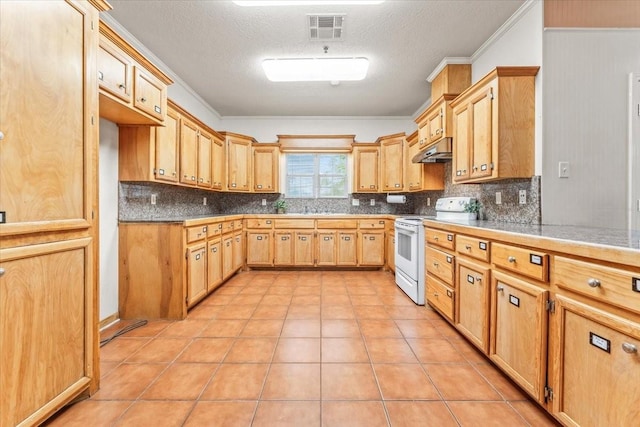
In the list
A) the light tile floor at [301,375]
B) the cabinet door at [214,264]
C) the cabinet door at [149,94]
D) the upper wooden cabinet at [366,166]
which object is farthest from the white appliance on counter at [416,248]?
the cabinet door at [149,94]

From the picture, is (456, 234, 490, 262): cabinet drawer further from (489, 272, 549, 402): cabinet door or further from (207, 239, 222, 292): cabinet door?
(207, 239, 222, 292): cabinet door

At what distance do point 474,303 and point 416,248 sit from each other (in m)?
1.16

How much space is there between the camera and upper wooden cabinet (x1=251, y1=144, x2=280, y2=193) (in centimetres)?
516

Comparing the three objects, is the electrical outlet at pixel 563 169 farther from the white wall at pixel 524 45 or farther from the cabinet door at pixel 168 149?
the cabinet door at pixel 168 149

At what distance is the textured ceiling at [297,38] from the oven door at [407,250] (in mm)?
1917

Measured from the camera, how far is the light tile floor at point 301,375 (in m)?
1.49

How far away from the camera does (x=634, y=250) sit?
1.03 meters

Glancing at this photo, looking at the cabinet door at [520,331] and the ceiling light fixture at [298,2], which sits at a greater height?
the ceiling light fixture at [298,2]

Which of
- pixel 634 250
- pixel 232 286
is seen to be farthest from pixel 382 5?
pixel 232 286

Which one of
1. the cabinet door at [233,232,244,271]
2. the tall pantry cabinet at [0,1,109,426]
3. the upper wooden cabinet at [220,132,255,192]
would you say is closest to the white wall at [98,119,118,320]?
the tall pantry cabinet at [0,1,109,426]

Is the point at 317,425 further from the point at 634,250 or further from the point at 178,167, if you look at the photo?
the point at 178,167

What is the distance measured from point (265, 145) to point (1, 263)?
13.8 ft

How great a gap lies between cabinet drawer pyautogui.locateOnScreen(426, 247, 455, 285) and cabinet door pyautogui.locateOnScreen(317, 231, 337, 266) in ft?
6.31

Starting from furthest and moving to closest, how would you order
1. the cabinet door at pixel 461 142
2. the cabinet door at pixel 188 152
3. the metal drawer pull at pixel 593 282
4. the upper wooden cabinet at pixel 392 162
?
the upper wooden cabinet at pixel 392 162 < the cabinet door at pixel 188 152 < the cabinet door at pixel 461 142 < the metal drawer pull at pixel 593 282
